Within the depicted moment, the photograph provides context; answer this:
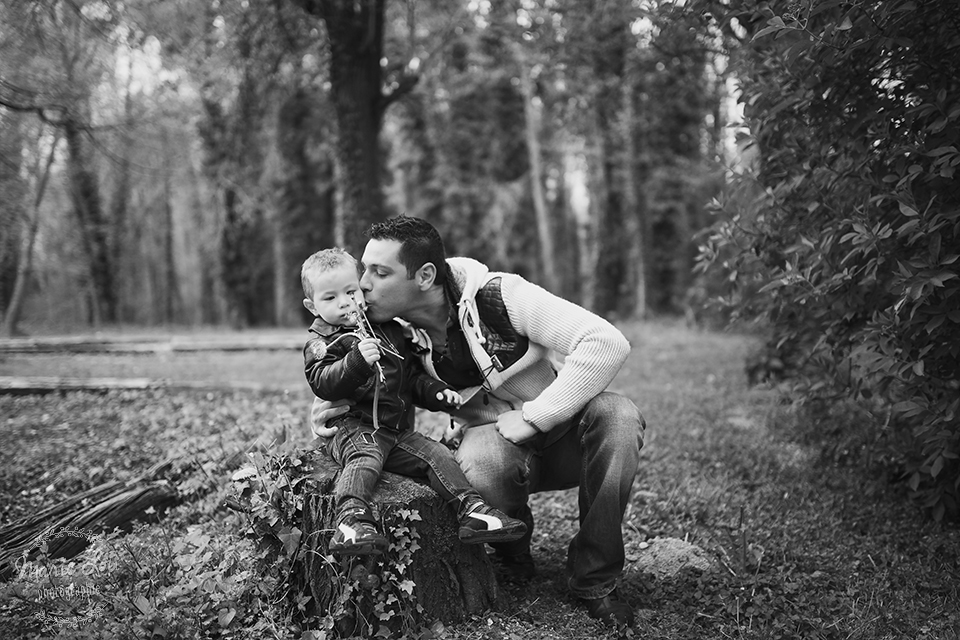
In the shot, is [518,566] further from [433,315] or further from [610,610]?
[433,315]

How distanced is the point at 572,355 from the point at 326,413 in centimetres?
111

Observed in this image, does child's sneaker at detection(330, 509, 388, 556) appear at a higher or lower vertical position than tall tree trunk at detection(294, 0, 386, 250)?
lower

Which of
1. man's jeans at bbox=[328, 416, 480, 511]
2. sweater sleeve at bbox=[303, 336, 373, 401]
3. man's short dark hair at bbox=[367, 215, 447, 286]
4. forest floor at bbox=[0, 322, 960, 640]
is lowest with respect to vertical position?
forest floor at bbox=[0, 322, 960, 640]

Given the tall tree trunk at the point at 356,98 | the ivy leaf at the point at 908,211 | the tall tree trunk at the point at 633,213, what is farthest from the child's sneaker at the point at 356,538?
the tall tree trunk at the point at 633,213

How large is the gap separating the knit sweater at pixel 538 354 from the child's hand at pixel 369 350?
0.48 metres

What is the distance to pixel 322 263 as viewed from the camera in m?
3.09

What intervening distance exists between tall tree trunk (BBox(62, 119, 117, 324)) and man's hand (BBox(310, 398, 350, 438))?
20795 millimetres

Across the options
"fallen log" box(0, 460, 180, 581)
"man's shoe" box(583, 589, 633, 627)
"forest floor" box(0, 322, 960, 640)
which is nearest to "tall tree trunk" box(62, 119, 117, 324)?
"forest floor" box(0, 322, 960, 640)

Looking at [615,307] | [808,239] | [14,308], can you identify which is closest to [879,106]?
[808,239]

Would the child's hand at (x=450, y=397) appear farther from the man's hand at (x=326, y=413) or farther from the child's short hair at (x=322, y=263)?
the child's short hair at (x=322, y=263)

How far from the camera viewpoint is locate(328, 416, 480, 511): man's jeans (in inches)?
110

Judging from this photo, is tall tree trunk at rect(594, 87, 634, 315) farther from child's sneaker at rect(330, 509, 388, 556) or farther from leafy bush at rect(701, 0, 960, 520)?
child's sneaker at rect(330, 509, 388, 556)

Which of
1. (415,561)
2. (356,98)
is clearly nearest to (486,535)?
(415,561)

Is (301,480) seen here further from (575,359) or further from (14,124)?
(14,124)
